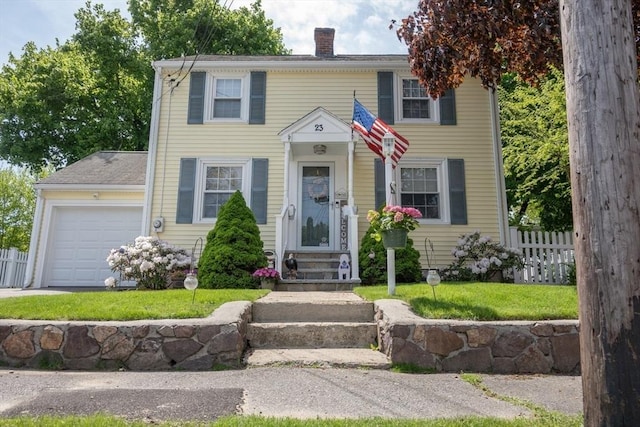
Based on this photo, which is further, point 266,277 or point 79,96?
point 79,96

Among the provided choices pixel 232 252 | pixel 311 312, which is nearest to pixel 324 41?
pixel 232 252

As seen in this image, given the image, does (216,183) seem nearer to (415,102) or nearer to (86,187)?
(86,187)

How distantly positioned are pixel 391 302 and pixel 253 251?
3587 mm

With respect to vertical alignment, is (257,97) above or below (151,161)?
above

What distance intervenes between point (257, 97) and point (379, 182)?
3593mm

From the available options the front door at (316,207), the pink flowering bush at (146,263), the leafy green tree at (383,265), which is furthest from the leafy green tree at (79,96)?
the leafy green tree at (383,265)

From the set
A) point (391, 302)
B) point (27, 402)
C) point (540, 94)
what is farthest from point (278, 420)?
point (540, 94)

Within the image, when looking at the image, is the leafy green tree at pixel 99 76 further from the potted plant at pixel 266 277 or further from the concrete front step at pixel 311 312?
the concrete front step at pixel 311 312

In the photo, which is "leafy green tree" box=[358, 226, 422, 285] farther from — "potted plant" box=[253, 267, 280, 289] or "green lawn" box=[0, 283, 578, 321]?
"green lawn" box=[0, 283, 578, 321]

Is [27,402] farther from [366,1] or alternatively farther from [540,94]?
[540,94]

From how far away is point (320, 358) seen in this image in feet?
12.9

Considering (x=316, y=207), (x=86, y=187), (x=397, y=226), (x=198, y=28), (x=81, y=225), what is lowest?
(x=397, y=226)

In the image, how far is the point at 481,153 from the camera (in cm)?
991

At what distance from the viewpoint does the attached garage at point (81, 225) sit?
10.0 meters
